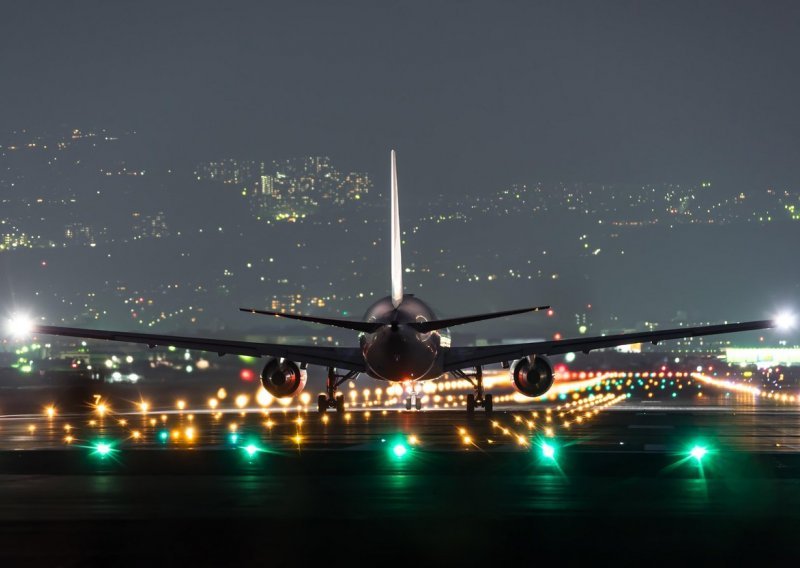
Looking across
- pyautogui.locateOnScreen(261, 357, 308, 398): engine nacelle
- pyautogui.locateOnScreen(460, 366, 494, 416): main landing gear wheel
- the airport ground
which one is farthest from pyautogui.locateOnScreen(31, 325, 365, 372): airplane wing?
the airport ground

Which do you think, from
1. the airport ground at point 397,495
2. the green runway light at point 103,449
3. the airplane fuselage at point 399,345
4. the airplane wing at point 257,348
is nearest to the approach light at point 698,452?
the airport ground at point 397,495

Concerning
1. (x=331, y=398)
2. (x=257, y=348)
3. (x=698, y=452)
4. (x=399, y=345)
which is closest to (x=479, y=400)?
(x=331, y=398)

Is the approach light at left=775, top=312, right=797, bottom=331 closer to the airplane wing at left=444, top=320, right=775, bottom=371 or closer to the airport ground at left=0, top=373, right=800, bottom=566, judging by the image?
the airplane wing at left=444, top=320, right=775, bottom=371

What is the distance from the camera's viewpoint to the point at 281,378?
6316 centimetres

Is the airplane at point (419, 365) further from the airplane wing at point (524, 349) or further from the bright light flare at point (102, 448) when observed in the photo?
the bright light flare at point (102, 448)

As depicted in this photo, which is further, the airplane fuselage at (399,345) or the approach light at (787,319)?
the approach light at (787,319)

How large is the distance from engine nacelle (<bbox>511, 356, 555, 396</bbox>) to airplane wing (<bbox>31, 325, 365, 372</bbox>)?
23.4 feet

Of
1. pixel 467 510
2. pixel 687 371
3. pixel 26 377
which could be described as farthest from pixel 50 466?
pixel 687 371

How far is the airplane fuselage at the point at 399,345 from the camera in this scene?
57219 millimetres

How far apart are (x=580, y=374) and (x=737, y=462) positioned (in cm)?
11848

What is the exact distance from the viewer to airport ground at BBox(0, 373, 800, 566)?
18.5 meters

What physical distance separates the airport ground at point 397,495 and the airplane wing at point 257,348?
14.3 m

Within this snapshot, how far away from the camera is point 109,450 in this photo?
1455 inches

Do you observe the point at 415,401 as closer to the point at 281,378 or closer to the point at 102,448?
the point at 281,378
